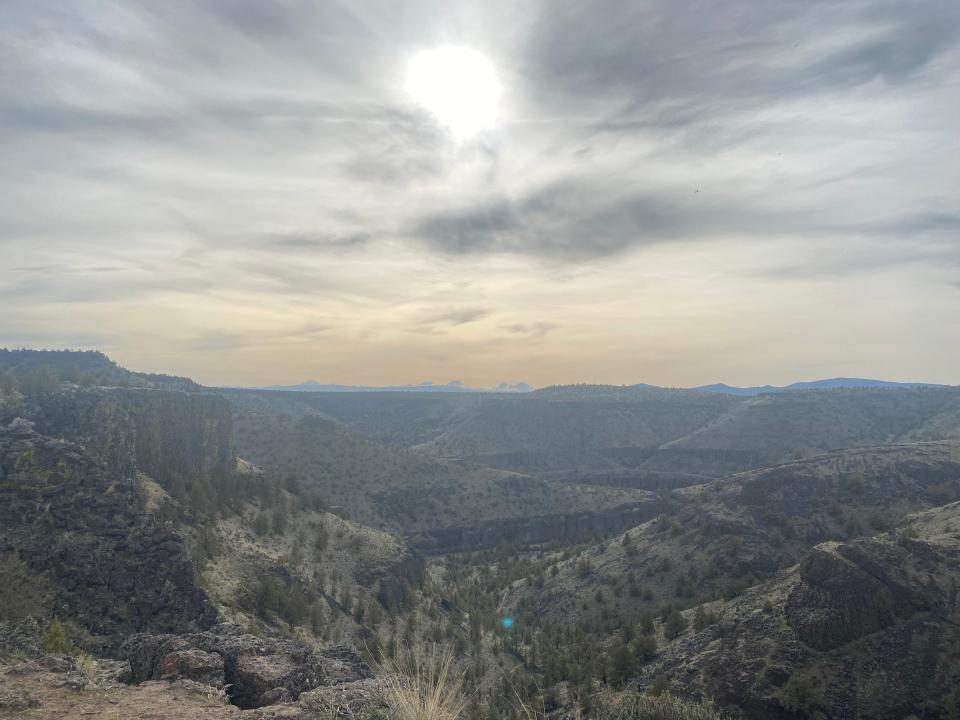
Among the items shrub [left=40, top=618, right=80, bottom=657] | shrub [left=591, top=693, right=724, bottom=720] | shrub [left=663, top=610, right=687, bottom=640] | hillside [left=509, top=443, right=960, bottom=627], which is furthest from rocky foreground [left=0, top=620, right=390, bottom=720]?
hillside [left=509, top=443, right=960, bottom=627]

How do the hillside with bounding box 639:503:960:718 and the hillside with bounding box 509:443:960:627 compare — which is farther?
the hillside with bounding box 509:443:960:627

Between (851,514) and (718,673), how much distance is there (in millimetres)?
41572

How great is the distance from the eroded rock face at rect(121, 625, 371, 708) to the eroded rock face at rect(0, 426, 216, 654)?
9.24m

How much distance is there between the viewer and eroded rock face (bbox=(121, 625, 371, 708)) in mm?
12766

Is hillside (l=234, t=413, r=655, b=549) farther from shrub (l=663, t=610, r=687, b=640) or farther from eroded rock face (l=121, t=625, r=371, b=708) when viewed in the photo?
eroded rock face (l=121, t=625, r=371, b=708)

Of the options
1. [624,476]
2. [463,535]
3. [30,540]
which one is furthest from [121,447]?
[624,476]

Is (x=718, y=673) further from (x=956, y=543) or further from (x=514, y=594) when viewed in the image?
(x=514, y=594)

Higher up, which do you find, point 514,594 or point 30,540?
point 30,540

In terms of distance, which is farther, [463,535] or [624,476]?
[624,476]

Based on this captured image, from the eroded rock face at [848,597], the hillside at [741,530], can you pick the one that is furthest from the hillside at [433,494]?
the eroded rock face at [848,597]

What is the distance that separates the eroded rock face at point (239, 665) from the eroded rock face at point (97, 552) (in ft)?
30.3

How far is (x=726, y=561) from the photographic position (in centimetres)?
5272

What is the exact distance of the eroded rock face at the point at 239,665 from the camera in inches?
503

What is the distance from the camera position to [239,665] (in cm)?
1363
